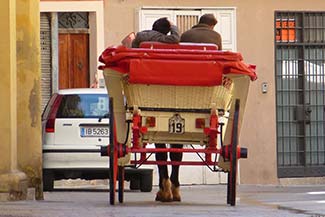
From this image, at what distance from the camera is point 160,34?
11594mm

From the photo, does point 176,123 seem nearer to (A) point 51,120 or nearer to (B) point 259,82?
(A) point 51,120

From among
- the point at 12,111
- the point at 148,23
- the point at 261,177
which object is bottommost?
the point at 261,177

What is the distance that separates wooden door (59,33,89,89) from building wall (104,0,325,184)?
91.6 inches

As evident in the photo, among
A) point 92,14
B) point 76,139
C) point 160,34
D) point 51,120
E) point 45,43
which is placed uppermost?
point 92,14

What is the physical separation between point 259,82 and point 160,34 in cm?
1076

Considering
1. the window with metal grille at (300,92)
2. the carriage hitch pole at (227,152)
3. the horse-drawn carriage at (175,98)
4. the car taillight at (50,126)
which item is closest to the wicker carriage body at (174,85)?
the horse-drawn carriage at (175,98)

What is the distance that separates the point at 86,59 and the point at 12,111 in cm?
958

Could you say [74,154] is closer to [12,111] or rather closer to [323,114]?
[12,111]

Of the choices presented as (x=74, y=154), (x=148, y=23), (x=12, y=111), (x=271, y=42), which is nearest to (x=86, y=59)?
(x=148, y=23)

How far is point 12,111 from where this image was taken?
12258 mm

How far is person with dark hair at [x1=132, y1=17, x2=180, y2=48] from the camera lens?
37.3 feet

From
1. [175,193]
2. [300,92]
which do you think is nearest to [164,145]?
[175,193]

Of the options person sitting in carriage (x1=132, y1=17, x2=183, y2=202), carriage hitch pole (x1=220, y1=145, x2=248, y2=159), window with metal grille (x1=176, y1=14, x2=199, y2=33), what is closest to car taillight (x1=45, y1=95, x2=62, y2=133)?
person sitting in carriage (x1=132, y1=17, x2=183, y2=202)

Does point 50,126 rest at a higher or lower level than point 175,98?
lower
